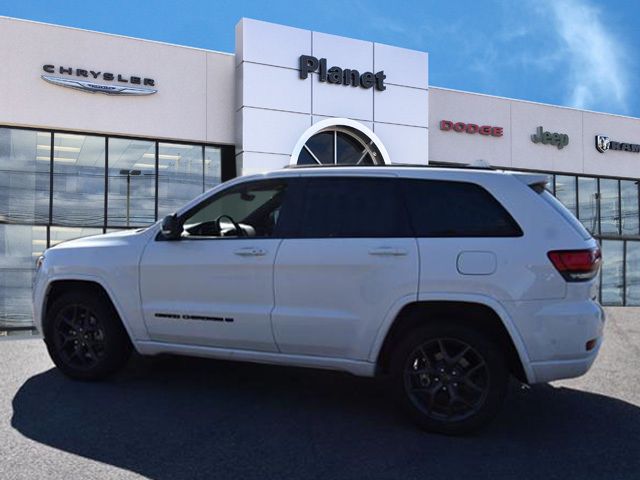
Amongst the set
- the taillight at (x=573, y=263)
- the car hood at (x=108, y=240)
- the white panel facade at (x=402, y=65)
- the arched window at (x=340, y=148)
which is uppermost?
the white panel facade at (x=402, y=65)

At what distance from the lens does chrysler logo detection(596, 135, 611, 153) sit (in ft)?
77.8

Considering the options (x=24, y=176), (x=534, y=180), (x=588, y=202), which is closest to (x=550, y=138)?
(x=588, y=202)

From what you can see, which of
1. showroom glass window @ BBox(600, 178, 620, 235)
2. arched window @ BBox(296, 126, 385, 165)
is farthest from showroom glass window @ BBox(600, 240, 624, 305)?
arched window @ BBox(296, 126, 385, 165)

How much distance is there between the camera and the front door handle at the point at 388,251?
4.39 metres

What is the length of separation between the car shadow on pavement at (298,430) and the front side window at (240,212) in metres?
1.32

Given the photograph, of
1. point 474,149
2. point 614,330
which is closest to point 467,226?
point 614,330

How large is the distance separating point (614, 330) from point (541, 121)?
48.6 feet

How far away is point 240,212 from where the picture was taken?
5117 mm

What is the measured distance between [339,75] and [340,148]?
2073 millimetres

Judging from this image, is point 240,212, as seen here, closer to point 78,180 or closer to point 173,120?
point 78,180

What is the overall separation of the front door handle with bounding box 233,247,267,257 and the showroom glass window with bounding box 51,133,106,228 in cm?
1241

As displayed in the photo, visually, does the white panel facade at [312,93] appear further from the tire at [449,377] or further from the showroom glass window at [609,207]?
the tire at [449,377]

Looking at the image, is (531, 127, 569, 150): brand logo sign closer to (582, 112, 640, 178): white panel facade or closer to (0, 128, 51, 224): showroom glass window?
(582, 112, 640, 178): white panel facade

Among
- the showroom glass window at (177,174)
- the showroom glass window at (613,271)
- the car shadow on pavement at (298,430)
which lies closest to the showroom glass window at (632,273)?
the showroom glass window at (613,271)
